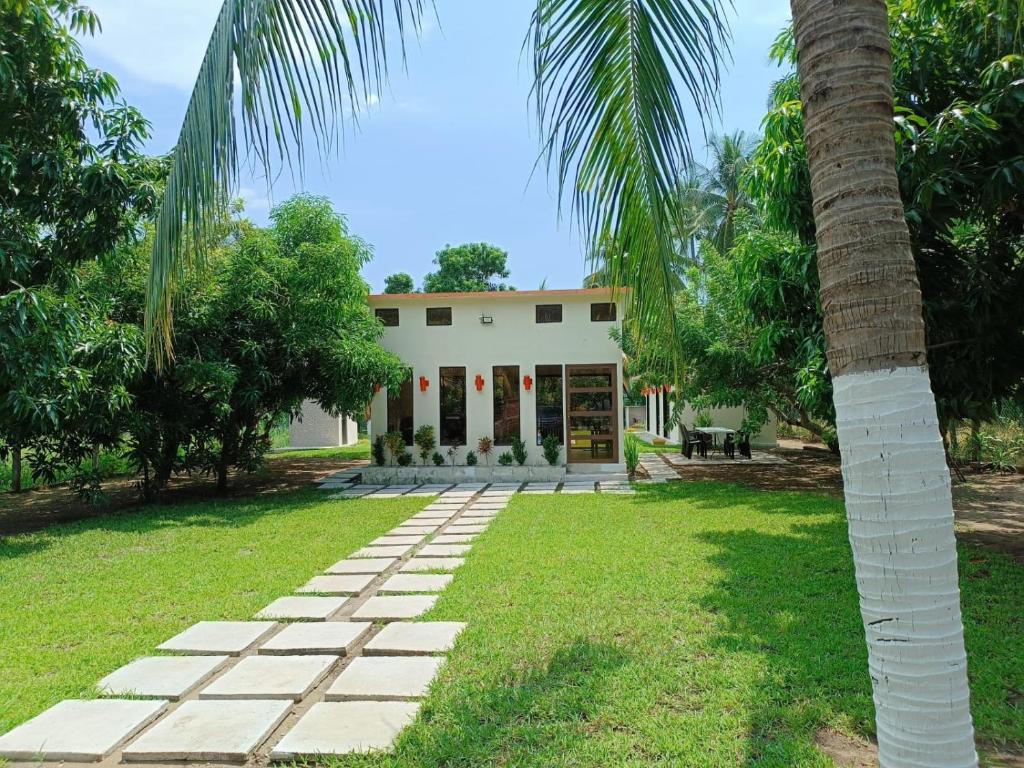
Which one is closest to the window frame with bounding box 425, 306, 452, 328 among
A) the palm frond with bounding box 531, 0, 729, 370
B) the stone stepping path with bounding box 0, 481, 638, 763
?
the stone stepping path with bounding box 0, 481, 638, 763

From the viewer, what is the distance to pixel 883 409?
166cm

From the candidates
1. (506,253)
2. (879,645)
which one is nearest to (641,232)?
(879,645)

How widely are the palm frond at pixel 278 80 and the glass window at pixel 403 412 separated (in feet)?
39.4

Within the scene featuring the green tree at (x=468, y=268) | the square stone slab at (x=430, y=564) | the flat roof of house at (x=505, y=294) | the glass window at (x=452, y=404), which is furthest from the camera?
the green tree at (x=468, y=268)

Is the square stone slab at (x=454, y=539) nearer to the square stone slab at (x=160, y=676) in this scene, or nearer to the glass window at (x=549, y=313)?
the square stone slab at (x=160, y=676)

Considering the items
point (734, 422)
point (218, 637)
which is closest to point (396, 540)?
point (218, 637)

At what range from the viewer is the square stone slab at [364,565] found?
242 inches

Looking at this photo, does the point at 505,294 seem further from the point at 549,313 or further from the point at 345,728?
the point at 345,728

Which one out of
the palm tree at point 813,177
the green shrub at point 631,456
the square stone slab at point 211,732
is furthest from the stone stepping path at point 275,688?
the green shrub at point 631,456

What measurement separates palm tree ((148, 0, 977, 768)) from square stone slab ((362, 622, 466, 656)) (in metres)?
2.31

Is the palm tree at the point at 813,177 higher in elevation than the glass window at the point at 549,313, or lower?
lower

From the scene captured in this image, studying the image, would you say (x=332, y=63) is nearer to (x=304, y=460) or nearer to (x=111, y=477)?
(x=111, y=477)

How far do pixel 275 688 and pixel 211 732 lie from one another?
48 centimetres

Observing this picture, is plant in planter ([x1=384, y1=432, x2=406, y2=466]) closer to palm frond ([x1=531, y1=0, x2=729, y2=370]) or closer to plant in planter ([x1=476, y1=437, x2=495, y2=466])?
plant in planter ([x1=476, y1=437, x2=495, y2=466])
